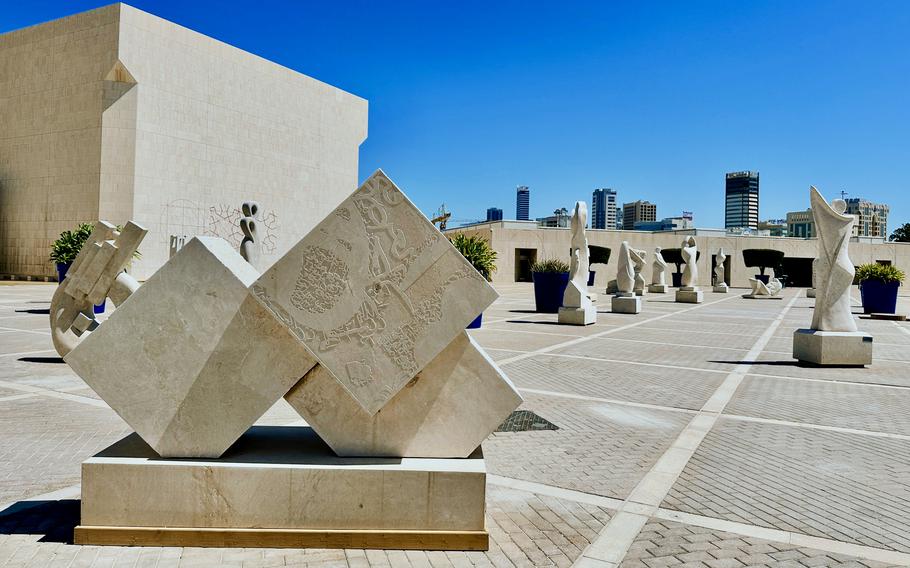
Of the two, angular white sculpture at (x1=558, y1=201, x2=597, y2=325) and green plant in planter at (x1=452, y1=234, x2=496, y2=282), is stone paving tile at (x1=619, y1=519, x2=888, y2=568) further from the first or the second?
angular white sculpture at (x1=558, y1=201, x2=597, y2=325)

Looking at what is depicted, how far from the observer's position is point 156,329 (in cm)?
344

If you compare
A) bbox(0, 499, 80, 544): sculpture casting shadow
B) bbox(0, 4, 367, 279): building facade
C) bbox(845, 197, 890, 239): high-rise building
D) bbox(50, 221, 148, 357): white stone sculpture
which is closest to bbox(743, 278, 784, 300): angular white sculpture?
bbox(0, 4, 367, 279): building facade

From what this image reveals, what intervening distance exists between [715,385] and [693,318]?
11.8 meters

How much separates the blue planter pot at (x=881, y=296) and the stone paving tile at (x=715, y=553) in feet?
68.8

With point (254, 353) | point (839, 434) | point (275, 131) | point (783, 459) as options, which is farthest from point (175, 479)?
point (275, 131)

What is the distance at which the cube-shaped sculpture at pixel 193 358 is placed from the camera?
3.40 m

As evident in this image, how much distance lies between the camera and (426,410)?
11.5ft

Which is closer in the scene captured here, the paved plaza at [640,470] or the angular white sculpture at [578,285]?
the paved plaza at [640,470]

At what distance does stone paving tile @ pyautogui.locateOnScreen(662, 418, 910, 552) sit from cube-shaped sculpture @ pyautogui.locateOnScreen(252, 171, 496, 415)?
6.84ft

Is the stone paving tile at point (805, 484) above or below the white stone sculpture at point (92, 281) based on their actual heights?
below

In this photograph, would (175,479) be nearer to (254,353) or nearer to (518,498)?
(254,353)

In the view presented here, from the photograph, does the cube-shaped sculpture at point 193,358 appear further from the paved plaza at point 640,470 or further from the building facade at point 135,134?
the building facade at point 135,134

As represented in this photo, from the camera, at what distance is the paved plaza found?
3.25 meters

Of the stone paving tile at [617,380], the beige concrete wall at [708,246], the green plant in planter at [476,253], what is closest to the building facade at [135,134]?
the beige concrete wall at [708,246]
